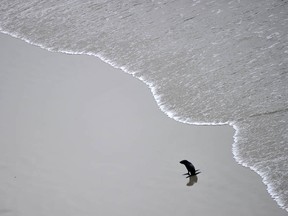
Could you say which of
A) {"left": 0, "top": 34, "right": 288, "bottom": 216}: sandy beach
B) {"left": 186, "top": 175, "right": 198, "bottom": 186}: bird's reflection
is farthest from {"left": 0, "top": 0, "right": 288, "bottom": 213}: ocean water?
{"left": 186, "top": 175, "right": 198, "bottom": 186}: bird's reflection

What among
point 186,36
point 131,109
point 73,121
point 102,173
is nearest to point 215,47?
point 186,36

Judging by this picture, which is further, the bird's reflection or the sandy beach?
the bird's reflection

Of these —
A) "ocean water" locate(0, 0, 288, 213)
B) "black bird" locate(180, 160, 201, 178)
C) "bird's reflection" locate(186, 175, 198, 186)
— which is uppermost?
"ocean water" locate(0, 0, 288, 213)

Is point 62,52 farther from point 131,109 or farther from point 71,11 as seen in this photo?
point 131,109

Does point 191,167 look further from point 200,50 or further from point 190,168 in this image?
point 200,50

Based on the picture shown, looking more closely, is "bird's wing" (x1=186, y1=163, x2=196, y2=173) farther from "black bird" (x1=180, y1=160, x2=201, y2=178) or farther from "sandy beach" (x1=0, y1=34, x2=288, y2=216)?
"sandy beach" (x1=0, y1=34, x2=288, y2=216)
